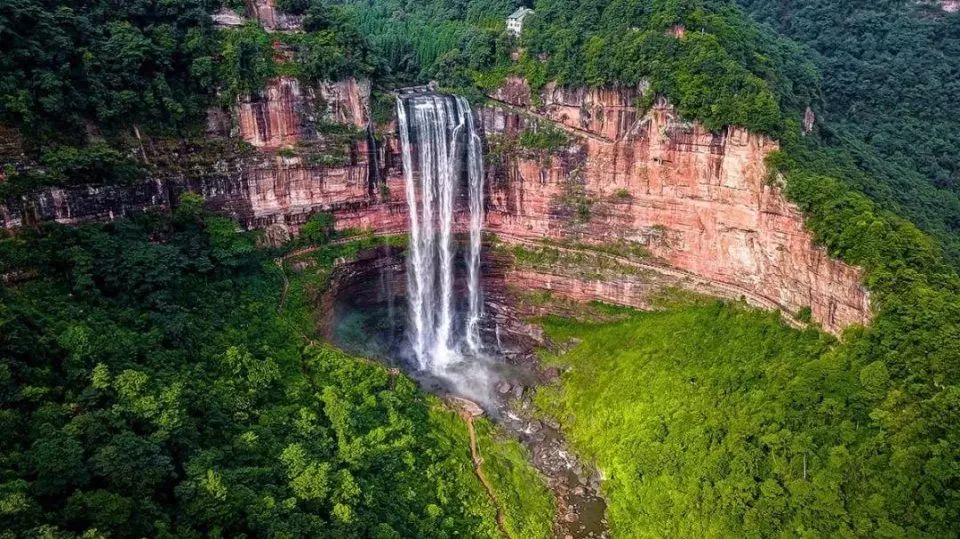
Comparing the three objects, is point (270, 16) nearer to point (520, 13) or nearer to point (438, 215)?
point (438, 215)

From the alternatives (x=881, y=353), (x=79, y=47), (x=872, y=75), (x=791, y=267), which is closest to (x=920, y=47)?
(x=872, y=75)

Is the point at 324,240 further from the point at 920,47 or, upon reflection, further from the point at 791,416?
the point at 920,47

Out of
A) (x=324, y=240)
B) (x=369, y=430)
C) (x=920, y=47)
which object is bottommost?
(x=369, y=430)

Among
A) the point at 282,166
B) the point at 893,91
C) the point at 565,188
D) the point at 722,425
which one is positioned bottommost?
the point at 722,425

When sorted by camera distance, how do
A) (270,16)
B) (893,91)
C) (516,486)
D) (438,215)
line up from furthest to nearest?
(893,91)
(438,215)
(270,16)
(516,486)

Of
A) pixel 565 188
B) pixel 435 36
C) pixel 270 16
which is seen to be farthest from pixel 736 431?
pixel 435 36

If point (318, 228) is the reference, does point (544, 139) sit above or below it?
above
